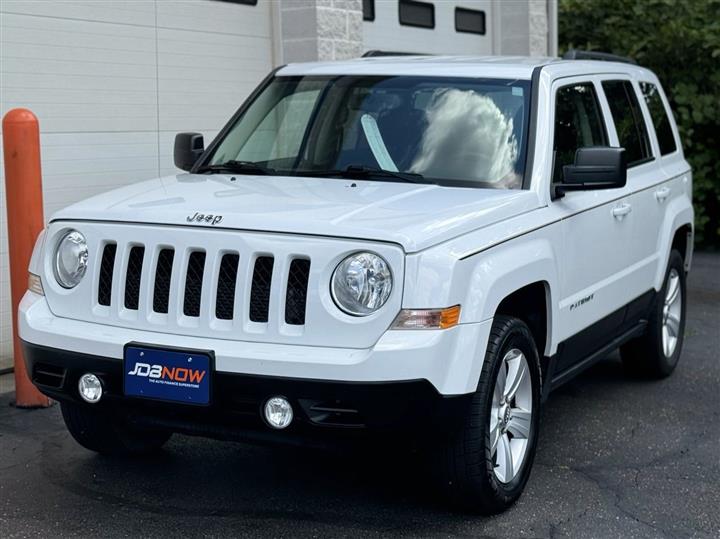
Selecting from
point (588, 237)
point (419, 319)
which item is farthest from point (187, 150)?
point (419, 319)

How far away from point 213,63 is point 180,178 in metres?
3.60

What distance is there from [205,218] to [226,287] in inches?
10.4

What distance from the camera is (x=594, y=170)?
5000 millimetres

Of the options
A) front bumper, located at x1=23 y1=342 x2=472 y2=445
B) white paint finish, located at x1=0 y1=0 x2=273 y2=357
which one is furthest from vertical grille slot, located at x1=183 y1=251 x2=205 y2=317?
white paint finish, located at x1=0 y1=0 x2=273 y2=357

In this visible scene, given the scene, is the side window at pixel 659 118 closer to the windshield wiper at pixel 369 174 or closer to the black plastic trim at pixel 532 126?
the black plastic trim at pixel 532 126

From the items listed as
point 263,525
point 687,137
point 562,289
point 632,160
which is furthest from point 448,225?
point 687,137

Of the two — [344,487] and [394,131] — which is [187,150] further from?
[344,487]

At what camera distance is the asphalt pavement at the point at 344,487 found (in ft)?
14.5

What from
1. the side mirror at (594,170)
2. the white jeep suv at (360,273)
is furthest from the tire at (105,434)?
the side mirror at (594,170)

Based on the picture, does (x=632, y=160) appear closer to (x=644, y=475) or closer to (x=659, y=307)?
(x=659, y=307)

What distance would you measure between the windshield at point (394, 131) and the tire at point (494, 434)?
75 cm

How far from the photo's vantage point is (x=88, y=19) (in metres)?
7.58

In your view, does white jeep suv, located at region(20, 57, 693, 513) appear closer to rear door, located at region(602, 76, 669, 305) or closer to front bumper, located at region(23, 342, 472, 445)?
front bumper, located at region(23, 342, 472, 445)

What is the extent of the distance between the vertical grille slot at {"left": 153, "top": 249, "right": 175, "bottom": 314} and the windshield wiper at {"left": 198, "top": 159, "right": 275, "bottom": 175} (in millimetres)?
1016
